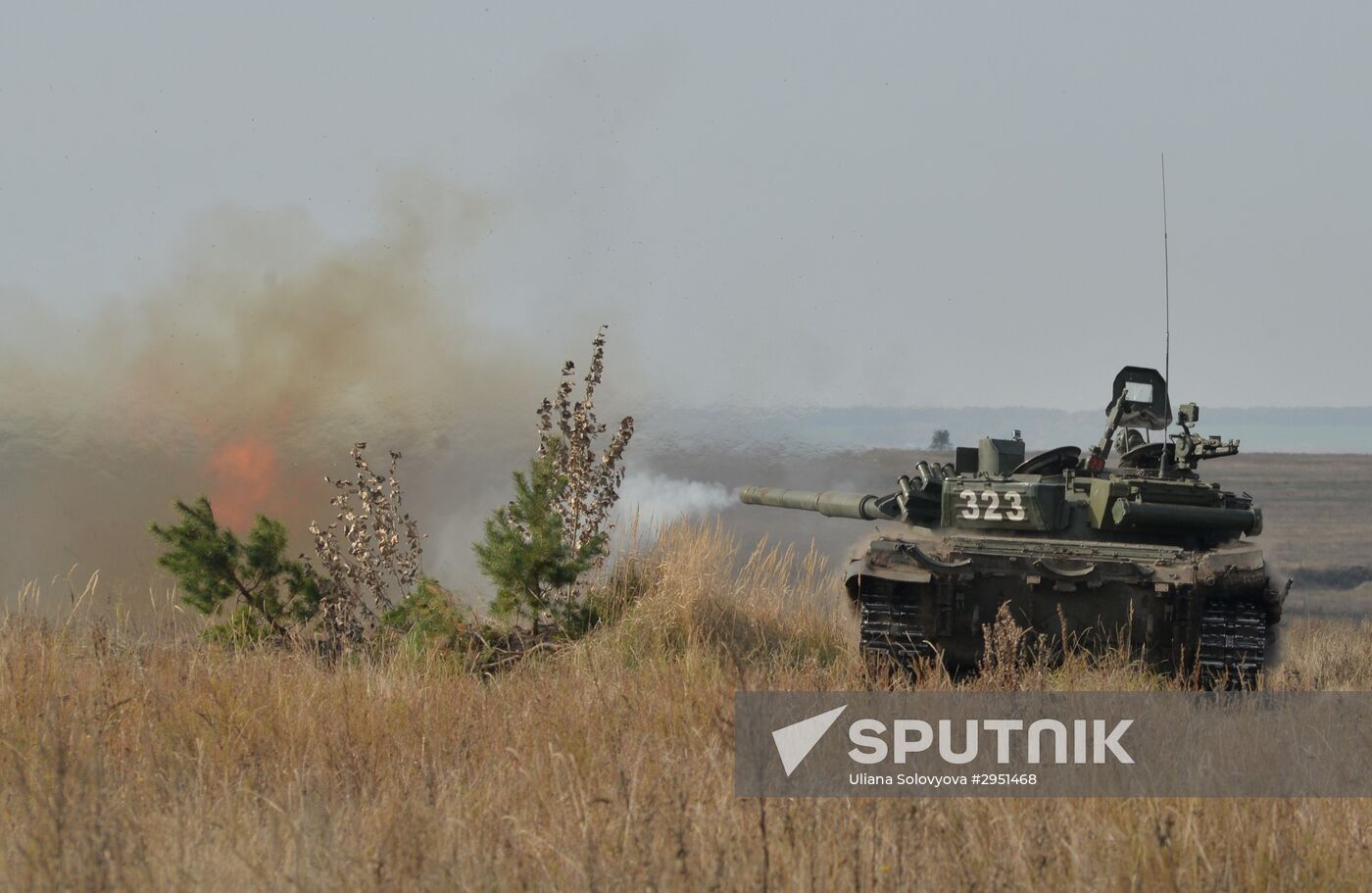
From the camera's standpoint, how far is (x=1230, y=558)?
9.95m

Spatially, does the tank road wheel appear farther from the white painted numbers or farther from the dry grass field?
the white painted numbers

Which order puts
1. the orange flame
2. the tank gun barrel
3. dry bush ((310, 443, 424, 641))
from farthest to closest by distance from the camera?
1. the orange flame
2. dry bush ((310, 443, 424, 641))
3. the tank gun barrel

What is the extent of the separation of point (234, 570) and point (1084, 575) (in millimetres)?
6465

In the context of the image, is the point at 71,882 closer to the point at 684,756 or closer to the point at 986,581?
the point at 684,756

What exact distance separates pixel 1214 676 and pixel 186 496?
1390 cm

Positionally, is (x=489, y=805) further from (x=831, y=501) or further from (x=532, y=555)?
(x=831, y=501)

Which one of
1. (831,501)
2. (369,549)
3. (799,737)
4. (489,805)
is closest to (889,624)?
(799,737)

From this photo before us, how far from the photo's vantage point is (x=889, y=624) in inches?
394

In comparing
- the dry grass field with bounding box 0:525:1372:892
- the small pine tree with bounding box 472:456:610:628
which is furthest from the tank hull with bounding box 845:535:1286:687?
the small pine tree with bounding box 472:456:610:628

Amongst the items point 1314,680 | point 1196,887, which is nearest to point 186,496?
point 1314,680

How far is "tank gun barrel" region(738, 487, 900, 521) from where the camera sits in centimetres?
1204

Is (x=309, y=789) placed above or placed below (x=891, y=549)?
below

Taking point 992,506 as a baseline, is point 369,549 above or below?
below

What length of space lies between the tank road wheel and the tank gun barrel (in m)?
2.75
